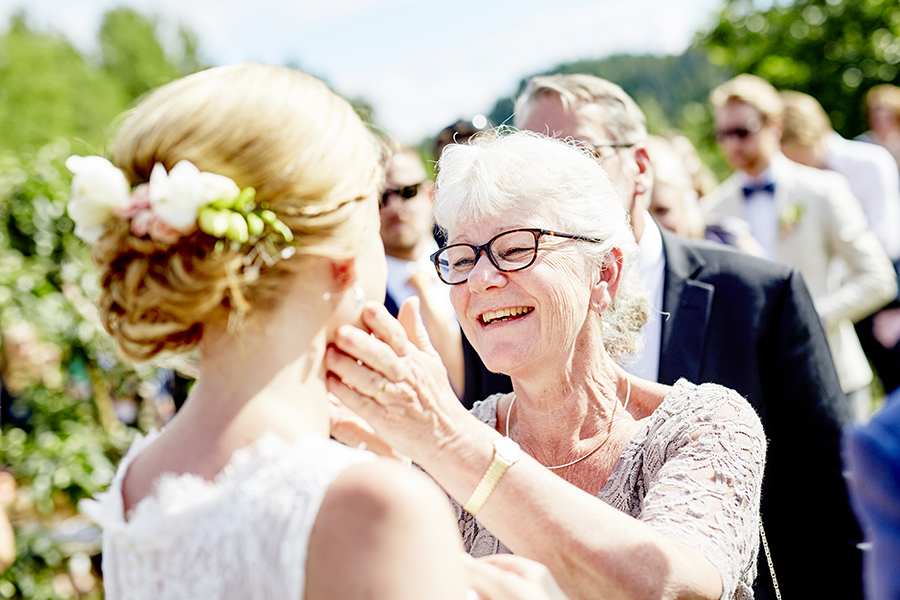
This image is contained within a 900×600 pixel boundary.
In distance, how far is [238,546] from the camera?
1.30 meters

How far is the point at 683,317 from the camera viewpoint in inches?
113

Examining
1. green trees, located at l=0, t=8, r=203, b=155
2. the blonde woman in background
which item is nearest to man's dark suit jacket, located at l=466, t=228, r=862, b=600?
the blonde woman in background

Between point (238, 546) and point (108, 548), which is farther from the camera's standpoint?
point (108, 548)

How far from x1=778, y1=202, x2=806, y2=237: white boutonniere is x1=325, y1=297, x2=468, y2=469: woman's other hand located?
155 inches

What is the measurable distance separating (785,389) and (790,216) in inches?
101

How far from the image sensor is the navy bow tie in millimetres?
5168

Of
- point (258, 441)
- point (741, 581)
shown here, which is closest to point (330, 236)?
point (258, 441)

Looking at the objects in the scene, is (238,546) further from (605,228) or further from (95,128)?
(95,128)

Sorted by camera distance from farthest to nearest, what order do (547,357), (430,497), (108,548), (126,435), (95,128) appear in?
(95,128) → (126,435) → (547,357) → (108,548) → (430,497)

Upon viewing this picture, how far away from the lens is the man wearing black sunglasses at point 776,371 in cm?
267

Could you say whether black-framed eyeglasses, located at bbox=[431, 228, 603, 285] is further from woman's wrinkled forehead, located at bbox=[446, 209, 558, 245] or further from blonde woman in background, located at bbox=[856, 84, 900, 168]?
blonde woman in background, located at bbox=[856, 84, 900, 168]

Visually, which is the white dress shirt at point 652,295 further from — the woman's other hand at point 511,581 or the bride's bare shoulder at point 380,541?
the bride's bare shoulder at point 380,541

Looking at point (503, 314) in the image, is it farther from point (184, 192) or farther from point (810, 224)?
point (810, 224)

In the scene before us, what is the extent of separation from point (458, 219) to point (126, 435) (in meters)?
4.30
